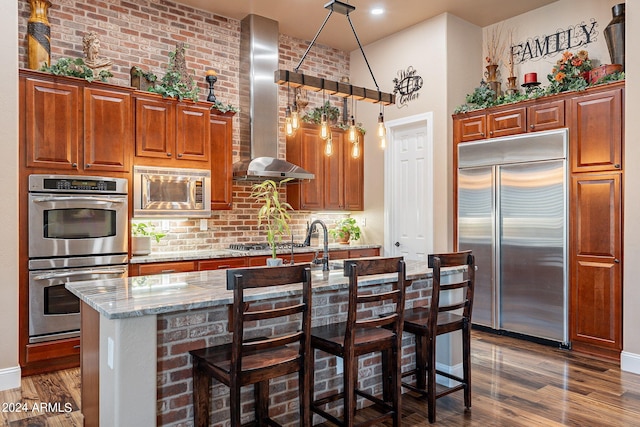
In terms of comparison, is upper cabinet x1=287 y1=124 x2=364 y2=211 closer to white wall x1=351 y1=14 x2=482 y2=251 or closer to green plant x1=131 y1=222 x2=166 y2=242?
white wall x1=351 y1=14 x2=482 y2=251

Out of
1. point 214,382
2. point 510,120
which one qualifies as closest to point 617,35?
point 510,120

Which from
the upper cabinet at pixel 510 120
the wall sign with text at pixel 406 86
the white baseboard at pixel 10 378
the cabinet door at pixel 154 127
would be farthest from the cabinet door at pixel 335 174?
the white baseboard at pixel 10 378

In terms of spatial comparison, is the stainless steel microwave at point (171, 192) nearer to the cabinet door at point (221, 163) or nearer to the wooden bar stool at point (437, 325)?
the cabinet door at point (221, 163)

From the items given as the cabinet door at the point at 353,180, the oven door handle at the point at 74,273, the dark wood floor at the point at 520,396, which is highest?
the cabinet door at the point at 353,180

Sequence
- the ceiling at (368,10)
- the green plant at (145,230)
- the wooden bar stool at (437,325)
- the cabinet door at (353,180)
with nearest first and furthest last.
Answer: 1. the wooden bar stool at (437,325)
2. the green plant at (145,230)
3. the ceiling at (368,10)
4. the cabinet door at (353,180)

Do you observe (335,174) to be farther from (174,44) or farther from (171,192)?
(174,44)

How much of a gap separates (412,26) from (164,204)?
12.1ft

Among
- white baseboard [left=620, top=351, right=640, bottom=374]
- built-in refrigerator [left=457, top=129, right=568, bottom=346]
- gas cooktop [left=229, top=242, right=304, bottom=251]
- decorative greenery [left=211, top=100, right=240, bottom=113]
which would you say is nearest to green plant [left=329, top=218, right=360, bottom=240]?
gas cooktop [left=229, top=242, right=304, bottom=251]

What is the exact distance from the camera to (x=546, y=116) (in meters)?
4.55

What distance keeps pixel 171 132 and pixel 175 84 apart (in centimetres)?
50

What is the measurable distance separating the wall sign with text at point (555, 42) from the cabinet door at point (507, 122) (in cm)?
87

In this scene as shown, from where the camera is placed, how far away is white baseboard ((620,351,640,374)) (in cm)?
375

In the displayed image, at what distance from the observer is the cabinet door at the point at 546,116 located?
4449 millimetres

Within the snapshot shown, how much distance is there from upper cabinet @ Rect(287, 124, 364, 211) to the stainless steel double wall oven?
2295mm
